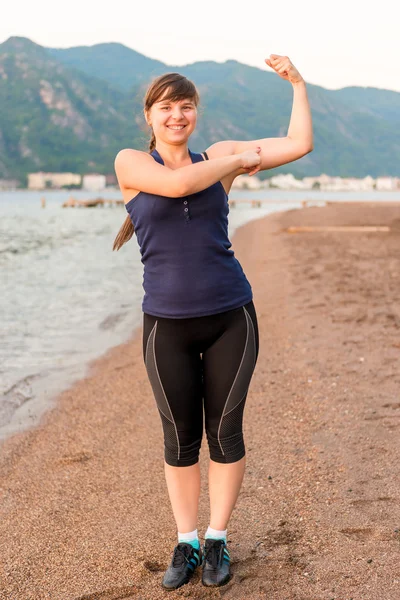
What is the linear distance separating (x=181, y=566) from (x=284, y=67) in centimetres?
231

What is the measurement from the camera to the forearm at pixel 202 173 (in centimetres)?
242

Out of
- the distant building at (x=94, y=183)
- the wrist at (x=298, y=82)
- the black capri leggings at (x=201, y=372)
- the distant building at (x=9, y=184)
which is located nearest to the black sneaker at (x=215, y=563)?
the black capri leggings at (x=201, y=372)

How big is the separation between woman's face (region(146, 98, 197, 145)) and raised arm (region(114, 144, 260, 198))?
0.44ft

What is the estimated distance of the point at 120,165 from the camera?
261 cm

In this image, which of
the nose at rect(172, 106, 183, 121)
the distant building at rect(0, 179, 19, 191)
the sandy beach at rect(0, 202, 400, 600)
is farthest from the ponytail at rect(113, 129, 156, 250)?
the distant building at rect(0, 179, 19, 191)

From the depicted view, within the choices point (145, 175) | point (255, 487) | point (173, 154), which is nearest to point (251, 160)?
point (173, 154)

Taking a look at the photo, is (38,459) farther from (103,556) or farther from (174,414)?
(174,414)

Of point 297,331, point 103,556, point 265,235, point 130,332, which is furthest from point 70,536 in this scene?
point 265,235

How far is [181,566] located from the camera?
9.50 ft

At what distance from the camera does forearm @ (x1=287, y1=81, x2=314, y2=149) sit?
9.37 ft

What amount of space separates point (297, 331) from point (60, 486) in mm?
4932

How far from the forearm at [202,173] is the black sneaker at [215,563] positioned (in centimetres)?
162

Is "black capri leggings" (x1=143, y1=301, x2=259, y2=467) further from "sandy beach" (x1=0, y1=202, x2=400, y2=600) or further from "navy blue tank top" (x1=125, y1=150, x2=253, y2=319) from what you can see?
"sandy beach" (x1=0, y1=202, x2=400, y2=600)

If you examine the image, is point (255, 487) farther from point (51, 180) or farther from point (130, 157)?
point (51, 180)
